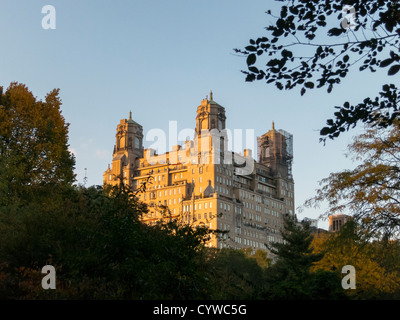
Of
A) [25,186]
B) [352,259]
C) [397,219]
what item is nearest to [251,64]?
[397,219]

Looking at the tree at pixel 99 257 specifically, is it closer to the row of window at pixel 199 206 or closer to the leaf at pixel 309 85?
the leaf at pixel 309 85

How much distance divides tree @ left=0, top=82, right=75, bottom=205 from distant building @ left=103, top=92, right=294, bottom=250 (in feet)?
296

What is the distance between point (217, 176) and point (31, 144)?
10106 cm

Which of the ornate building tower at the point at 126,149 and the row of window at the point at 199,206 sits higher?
the ornate building tower at the point at 126,149

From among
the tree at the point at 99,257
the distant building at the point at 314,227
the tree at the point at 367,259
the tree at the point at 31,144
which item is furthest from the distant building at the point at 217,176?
the tree at the point at 99,257

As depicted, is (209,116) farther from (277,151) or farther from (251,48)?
(251,48)

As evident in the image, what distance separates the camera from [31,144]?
40312mm

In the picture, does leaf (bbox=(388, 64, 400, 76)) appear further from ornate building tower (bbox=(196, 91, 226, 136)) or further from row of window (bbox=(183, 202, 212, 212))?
ornate building tower (bbox=(196, 91, 226, 136))

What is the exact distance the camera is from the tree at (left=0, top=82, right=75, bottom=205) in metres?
38.6

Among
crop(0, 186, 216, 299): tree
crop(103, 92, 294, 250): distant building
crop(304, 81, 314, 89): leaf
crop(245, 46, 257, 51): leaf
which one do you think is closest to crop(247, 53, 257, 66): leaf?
crop(245, 46, 257, 51): leaf

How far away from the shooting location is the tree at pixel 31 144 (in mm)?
38562

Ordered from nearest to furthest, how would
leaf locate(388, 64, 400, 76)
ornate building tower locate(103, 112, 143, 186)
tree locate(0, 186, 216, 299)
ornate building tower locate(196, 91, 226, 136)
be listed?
leaf locate(388, 64, 400, 76) → tree locate(0, 186, 216, 299) → ornate building tower locate(196, 91, 226, 136) → ornate building tower locate(103, 112, 143, 186)
